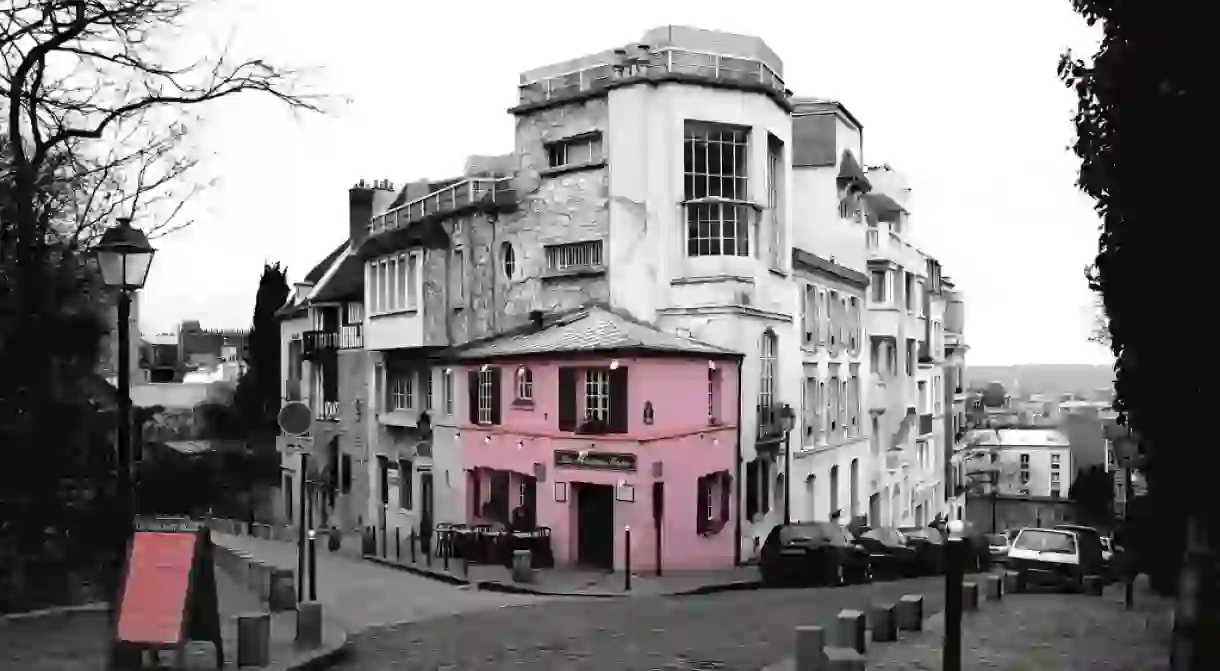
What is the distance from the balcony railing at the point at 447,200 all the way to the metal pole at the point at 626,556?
12.2 meters

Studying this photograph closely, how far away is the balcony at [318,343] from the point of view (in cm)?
4700

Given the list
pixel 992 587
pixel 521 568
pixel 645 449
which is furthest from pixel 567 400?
pixel 992 587

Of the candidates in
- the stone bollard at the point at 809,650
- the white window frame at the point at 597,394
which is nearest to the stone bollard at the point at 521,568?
the white window frame at the point at 597,394

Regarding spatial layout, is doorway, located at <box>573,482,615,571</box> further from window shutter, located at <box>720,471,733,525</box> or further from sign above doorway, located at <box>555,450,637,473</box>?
window shutter, located at <box>720,471,733,525</box>

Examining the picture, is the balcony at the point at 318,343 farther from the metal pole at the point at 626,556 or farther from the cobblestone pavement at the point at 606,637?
the cobblestone pavement at the point at 606,637

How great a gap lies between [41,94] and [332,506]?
32.7m

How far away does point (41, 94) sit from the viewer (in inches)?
656

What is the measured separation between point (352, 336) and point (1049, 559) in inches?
1061

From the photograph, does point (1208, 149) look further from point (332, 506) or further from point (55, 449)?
point (332, 506)

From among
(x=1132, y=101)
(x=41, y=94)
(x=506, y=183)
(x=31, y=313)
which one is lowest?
(x=31, y=313)

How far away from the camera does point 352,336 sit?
147 ft

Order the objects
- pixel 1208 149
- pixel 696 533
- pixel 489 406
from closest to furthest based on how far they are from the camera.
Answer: pixel 1208 149 → pixel 696 533 → pixel 489 406

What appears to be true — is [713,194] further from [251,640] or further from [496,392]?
[251,640]

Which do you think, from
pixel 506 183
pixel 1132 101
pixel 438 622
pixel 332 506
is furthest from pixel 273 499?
pixel 1132 101
